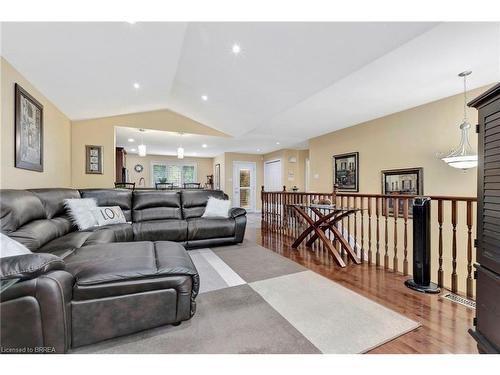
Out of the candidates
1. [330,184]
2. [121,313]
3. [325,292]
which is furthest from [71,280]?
[330,184]

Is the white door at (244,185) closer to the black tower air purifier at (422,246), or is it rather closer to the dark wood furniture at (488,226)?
the black tower air purifier at (422,246)

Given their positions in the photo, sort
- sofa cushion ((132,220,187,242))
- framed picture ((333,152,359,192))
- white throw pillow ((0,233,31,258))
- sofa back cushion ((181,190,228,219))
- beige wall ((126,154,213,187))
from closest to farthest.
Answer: white throw pillow ((0,233,31,258)) → sofa cushion ((132,220,187,242)) → sofa back cushion ((181,190,228,219)) → framed picture ((333,152,359,192)) → beige wall ((126,154,213,187))

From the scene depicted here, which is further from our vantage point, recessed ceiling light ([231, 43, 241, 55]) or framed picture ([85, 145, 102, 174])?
framed picture ([85, 145, 102, 174])

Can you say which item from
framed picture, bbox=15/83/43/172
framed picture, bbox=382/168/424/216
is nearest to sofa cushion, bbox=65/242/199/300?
framed picture, bbox=15/83/43/172

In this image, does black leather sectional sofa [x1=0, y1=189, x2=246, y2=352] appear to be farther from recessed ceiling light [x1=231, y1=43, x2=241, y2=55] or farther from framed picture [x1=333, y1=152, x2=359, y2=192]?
framed picture [x1=333, y1=152, x2=359, y2=192]

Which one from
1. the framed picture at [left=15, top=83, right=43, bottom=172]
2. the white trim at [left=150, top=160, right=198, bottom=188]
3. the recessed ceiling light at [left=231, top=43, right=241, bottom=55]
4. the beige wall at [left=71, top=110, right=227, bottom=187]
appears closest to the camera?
the framed picture at [left=15, top=83, right=43, bottom=172]

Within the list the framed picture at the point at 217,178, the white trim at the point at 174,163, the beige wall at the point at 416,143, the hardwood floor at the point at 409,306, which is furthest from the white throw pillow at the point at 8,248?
the white trim at the point at 174,163

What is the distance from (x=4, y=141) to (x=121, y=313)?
2.28 metres

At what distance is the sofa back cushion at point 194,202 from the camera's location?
12.8 feet

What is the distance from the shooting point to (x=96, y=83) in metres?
3.32

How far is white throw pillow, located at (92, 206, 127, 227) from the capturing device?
9.85 feet

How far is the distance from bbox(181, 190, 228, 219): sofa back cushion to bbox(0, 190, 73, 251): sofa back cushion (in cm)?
175

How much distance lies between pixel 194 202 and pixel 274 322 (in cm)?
282

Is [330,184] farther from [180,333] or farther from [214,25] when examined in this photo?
[180,333]
